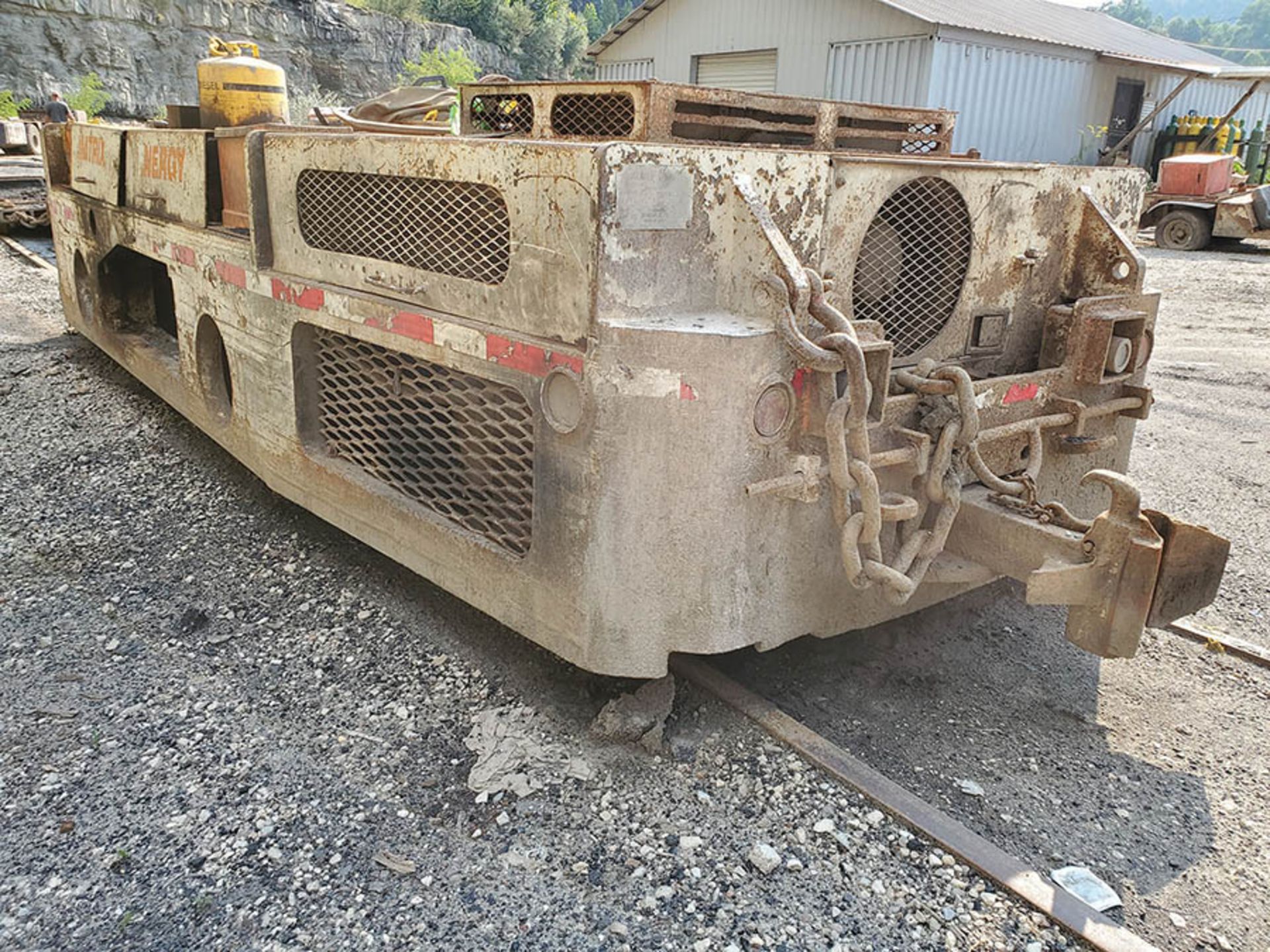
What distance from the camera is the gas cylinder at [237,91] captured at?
451 centimetres

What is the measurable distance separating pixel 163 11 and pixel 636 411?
125 feet

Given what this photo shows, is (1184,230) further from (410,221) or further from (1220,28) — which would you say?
(1220,28)

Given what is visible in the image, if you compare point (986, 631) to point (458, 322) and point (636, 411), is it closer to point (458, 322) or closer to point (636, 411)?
point (636, 411)

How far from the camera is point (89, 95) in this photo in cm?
3155

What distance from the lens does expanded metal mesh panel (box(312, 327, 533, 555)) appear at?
3.05 metres

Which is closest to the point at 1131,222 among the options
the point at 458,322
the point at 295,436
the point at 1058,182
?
the point at 1058,182

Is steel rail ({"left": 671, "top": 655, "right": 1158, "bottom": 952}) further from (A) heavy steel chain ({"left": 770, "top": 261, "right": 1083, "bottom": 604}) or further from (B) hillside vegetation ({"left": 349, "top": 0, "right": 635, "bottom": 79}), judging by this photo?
(B) hillside vegetation ({"left": 349, "top": 0, "right": 635, "bottom": 79})

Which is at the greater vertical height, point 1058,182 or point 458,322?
point 1058,182

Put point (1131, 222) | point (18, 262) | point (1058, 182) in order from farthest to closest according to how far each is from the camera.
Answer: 1. point (18, 262)
2. point (1131, 222)
3. point (1058, 182)

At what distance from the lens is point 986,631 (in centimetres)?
368

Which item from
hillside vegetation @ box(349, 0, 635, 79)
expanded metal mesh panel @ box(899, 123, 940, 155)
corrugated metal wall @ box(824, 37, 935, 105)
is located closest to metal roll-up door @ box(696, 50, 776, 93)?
corrugated metal wall @ box(824, 37, 935, 105)

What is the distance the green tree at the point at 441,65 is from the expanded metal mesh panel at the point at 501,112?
3647cm

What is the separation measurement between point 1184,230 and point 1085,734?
15.9 metres

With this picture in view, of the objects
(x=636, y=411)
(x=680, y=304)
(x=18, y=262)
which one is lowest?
(x=18, y=262)
